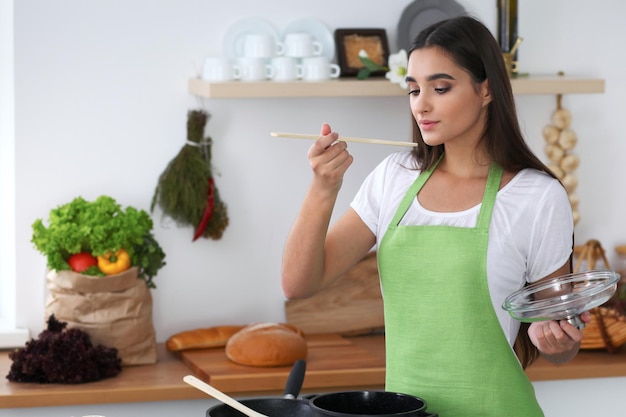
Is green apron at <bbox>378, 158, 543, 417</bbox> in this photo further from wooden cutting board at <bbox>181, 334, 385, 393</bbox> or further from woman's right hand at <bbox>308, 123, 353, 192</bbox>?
wooden cutting board at <bbox>181, 334, 385, 393</bbox>

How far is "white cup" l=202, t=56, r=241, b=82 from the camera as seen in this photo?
291cm

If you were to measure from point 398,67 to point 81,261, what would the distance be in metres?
1.04

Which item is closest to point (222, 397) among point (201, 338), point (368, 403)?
point (368, 403)

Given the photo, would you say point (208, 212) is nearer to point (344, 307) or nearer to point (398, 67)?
point (344, 307)

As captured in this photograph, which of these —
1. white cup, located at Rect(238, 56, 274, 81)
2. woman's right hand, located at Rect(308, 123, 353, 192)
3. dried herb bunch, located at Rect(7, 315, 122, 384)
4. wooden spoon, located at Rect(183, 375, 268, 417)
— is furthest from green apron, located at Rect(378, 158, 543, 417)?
white cup, located at Rect(238, 56, 274, 81)

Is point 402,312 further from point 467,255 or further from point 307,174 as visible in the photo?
point 307,174

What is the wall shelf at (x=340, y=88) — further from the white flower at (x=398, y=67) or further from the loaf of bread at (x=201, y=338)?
the loaf of bread at (x=201, y=338)

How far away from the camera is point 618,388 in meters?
2.95

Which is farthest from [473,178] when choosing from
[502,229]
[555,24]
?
[555,24]

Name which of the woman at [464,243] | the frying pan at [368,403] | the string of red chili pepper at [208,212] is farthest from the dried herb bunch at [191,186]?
the frying pan at [368,403]

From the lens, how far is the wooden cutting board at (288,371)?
2641 millimetres

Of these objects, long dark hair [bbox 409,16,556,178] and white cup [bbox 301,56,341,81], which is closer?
long dark hair [bbox 409,16,556,178]

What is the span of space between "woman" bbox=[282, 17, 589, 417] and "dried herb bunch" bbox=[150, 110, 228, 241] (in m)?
1.19

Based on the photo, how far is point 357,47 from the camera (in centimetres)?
311
